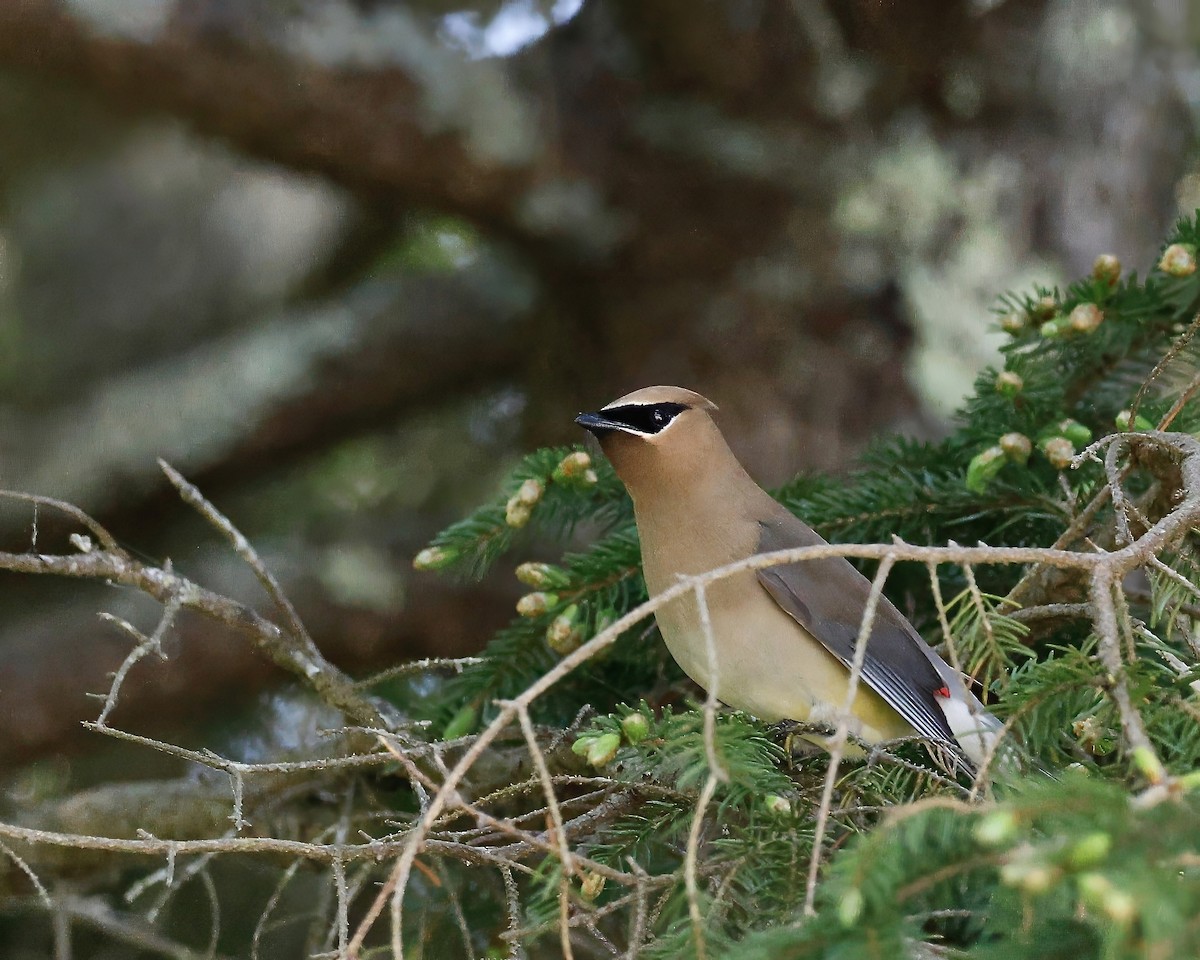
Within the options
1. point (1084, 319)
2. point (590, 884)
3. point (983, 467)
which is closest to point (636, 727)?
point (590, 884)

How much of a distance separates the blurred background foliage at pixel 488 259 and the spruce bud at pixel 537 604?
2.75 feet

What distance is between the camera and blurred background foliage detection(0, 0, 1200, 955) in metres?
2.47

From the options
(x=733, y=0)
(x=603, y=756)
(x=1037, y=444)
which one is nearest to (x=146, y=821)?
(x=603, y=756)

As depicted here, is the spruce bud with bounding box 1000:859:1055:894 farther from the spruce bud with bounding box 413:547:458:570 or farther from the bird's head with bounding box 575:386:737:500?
the spruce bud with bounding box 413:547:458:570

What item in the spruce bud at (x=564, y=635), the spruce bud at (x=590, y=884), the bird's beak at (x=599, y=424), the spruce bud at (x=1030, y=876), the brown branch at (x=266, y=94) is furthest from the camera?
the brown branch at (x=266, y=94)

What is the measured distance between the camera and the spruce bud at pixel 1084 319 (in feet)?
5.77

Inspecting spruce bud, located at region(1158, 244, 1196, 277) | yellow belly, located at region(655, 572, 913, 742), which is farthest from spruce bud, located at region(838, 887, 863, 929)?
spruce bud, located at region(1158, 244, 1196, 277)

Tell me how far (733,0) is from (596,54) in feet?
0.94

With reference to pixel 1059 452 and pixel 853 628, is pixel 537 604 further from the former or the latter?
pixel 1059 452

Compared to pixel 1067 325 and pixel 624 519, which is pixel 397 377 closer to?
pixel 624 519

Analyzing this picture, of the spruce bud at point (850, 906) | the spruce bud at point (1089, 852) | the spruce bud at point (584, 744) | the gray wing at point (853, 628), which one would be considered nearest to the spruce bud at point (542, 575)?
the gray wing at point (853, 628)

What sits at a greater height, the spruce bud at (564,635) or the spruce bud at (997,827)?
the spruce bud at (564,635)

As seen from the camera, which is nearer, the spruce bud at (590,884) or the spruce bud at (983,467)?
the spruce bud at (590,884)

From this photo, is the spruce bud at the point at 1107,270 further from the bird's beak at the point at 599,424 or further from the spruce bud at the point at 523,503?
the spruce bud at the point at 523,503
